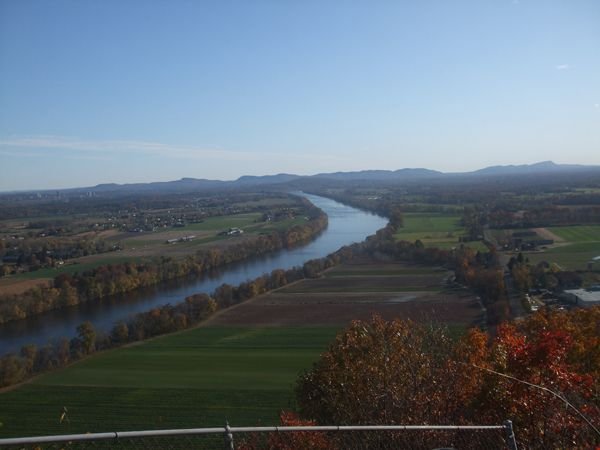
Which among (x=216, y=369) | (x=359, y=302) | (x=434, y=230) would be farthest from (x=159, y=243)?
(x=216, y=369)

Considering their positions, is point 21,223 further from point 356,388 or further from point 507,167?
point 507,167

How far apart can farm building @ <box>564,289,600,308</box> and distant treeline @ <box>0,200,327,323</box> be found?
55.4 feet

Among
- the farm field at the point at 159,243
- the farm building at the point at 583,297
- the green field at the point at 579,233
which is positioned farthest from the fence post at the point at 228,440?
the green field at the point at 579,233

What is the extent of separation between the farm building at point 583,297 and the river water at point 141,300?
1291cm

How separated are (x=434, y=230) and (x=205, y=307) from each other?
62.8ft

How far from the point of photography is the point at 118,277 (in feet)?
73.4

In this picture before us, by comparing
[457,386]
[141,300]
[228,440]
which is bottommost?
[141,300]

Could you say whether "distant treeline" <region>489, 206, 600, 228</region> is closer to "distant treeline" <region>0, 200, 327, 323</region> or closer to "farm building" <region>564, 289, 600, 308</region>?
"distant treeline" <region>0, 200, 327, 323</region>

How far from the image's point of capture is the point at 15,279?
2414 cm

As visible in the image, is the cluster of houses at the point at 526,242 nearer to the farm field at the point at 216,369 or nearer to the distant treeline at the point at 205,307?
the distant treeline at the point at 205,307

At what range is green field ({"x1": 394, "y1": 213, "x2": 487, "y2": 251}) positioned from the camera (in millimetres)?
26703

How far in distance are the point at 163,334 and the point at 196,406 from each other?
5.98m

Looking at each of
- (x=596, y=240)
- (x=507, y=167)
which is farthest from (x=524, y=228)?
(x=507, y=167)

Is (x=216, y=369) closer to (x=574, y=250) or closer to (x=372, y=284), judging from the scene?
(x=372, y=284)
